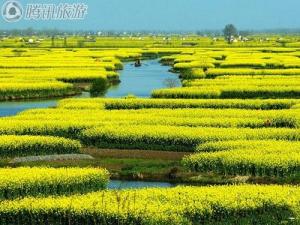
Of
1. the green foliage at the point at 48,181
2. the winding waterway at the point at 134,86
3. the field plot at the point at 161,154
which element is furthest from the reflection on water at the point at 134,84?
the green foliage at the point at 48,181

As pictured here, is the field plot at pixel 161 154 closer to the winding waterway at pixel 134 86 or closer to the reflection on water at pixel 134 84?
the winding waterway at pixel 134 86

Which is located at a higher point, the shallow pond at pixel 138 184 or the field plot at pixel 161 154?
the field plot at pixel 161 154

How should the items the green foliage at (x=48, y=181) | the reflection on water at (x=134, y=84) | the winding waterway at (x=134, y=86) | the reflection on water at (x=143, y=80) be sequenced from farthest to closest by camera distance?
the reflection on water at (x=143, y=80), the reflection on water at (x=134, y=84), the winding waterway at (x=134, y=86), the green foliage at (x=48, y=181)

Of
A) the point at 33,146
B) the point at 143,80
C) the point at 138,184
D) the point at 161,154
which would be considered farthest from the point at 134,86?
the point at 138,184

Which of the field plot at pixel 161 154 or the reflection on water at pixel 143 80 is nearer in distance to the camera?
the field plot at pixel 161 154

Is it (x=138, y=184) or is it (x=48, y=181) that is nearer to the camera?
(x=48, y=181)

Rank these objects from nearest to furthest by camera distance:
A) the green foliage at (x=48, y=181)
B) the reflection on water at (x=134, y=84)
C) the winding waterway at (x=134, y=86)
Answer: the green foliage at (x=48, y=181)
the winding waterway at (x=134, y=86)
the reflection on water at (x=134, y=84)

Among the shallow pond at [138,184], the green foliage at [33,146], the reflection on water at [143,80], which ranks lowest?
the reflection on water at [143,80]

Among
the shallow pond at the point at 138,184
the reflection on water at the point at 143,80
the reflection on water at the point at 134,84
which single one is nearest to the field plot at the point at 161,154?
the shallow pond at the point at 138,184

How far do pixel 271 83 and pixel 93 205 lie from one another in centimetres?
3131

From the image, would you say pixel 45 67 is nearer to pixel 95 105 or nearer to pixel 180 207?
pixel 95 105

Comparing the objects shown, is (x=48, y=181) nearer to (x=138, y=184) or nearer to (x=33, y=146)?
(x=138, y=184)

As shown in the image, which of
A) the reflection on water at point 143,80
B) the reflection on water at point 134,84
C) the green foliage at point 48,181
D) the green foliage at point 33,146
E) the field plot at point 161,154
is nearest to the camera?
the field plot at point 161,154

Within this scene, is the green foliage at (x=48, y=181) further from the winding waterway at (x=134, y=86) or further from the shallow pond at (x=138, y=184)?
the winding waterway at (x=134, y=86)
